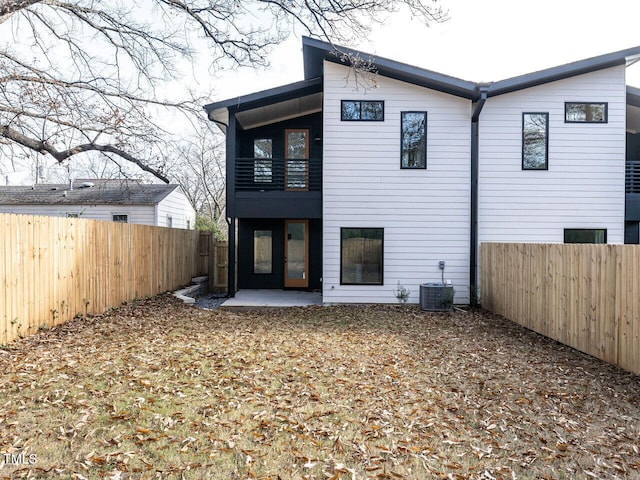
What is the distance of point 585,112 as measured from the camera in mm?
10023

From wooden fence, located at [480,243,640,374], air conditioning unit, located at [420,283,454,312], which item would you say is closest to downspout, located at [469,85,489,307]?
air conditioning unit, located at [420,283,454,312]

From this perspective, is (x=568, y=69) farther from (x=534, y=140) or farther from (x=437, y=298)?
(x=437, y=298)

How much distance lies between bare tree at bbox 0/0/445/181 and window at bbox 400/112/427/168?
357cm

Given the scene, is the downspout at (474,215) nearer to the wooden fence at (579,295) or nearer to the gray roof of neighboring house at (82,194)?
the wooden fence at (579,295)

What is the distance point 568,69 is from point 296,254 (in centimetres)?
890

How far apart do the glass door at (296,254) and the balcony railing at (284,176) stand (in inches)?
60.5

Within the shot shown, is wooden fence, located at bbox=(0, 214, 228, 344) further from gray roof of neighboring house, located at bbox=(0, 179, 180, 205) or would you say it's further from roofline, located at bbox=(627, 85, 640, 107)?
roofline, located at bbox=(627, 85, 640, 107)

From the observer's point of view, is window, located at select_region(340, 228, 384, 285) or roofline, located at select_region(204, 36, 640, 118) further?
window, located at select_region(340, 228, 384, 285)

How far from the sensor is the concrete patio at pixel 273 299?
1002 centimetres

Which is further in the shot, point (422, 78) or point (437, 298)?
point (422, 78)

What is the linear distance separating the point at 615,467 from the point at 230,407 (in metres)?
3.18

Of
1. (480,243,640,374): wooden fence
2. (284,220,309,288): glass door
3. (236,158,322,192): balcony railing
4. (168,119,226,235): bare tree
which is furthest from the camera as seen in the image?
(168,119,226,235): bare tree

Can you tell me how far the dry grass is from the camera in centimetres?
287

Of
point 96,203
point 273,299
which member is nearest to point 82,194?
point 96,203
